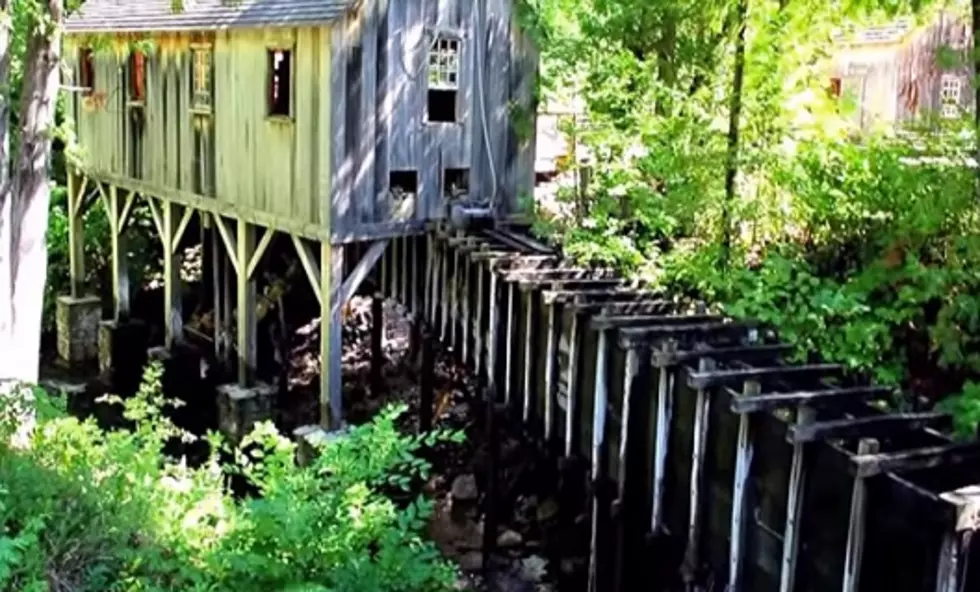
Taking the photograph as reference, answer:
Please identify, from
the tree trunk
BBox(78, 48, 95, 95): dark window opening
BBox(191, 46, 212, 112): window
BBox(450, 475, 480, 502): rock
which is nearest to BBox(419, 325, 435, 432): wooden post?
BBox(450, 475, 480, 502): rock

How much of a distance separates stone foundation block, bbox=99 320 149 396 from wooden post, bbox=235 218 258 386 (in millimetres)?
3951

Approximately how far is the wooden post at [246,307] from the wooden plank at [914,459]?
10.2 meters

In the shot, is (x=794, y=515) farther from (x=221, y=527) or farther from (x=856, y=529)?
(x=221, y=527)

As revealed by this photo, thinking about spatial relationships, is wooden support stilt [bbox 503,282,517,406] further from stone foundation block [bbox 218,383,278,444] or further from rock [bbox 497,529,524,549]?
stone foundation block [bbox 218,383,278,444]

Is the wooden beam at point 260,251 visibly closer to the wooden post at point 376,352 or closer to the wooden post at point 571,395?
the wooden post at point 376,352

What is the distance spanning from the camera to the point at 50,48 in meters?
10.2

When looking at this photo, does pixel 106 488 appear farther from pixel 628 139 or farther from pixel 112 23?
pixel 112 23

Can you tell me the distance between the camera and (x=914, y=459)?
18.1ft

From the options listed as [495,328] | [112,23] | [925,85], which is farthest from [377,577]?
[925,85]

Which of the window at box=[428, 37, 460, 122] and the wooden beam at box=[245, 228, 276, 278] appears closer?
the window at box=[428, 37, 460, 122]

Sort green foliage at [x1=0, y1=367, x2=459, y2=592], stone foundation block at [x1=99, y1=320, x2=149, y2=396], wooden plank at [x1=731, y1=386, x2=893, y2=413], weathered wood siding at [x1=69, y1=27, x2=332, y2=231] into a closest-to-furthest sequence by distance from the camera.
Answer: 1. green foliage at [x1=0, y1=367, x2=459, y2=592]
2. wooden plank at [x1=731, y1=386, x2=893, y2=413]
3. weathered wood siding at [x1=69, y1=27, x2=332, y2=231]
4. stone foundation block at [x1=99, y1=320, x2=149, y2=396]

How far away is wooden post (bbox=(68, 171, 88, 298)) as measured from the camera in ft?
63.0

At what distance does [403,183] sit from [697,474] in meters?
6.68

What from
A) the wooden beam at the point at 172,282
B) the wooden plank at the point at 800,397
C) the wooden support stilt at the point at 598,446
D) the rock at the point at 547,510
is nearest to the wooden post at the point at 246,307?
the wooden beam at the point at 172,282
